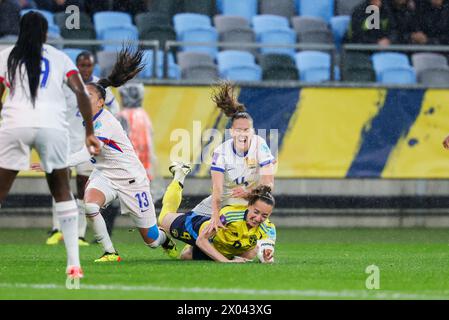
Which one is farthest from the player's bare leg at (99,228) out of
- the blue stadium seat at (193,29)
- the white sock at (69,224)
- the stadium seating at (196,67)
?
the blue stadium seat at (193,29)

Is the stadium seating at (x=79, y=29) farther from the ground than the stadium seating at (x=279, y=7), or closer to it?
closer to it

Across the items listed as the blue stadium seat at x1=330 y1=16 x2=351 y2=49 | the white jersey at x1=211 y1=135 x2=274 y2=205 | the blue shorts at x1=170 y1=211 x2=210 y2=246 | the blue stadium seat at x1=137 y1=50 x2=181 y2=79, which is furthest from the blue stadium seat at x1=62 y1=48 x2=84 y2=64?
the white jersey at x1=211 y1=135 x2=274 y2=205

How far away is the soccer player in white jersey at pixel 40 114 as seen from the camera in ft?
30.1

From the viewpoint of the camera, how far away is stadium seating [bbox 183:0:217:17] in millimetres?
19359

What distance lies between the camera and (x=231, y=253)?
11820mm

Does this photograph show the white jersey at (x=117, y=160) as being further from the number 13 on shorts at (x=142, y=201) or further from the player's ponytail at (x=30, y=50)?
the player's ponytail at (x=30, y=50)

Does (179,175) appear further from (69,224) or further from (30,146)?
(30,146)

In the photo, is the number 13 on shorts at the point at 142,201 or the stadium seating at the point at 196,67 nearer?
the number 13 on shorts at the point at 142,201

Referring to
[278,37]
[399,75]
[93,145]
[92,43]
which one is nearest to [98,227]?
[93,145]

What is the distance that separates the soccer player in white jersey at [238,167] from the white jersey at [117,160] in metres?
0.82

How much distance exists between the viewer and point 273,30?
63.1 feet

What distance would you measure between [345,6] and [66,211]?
436 inches
